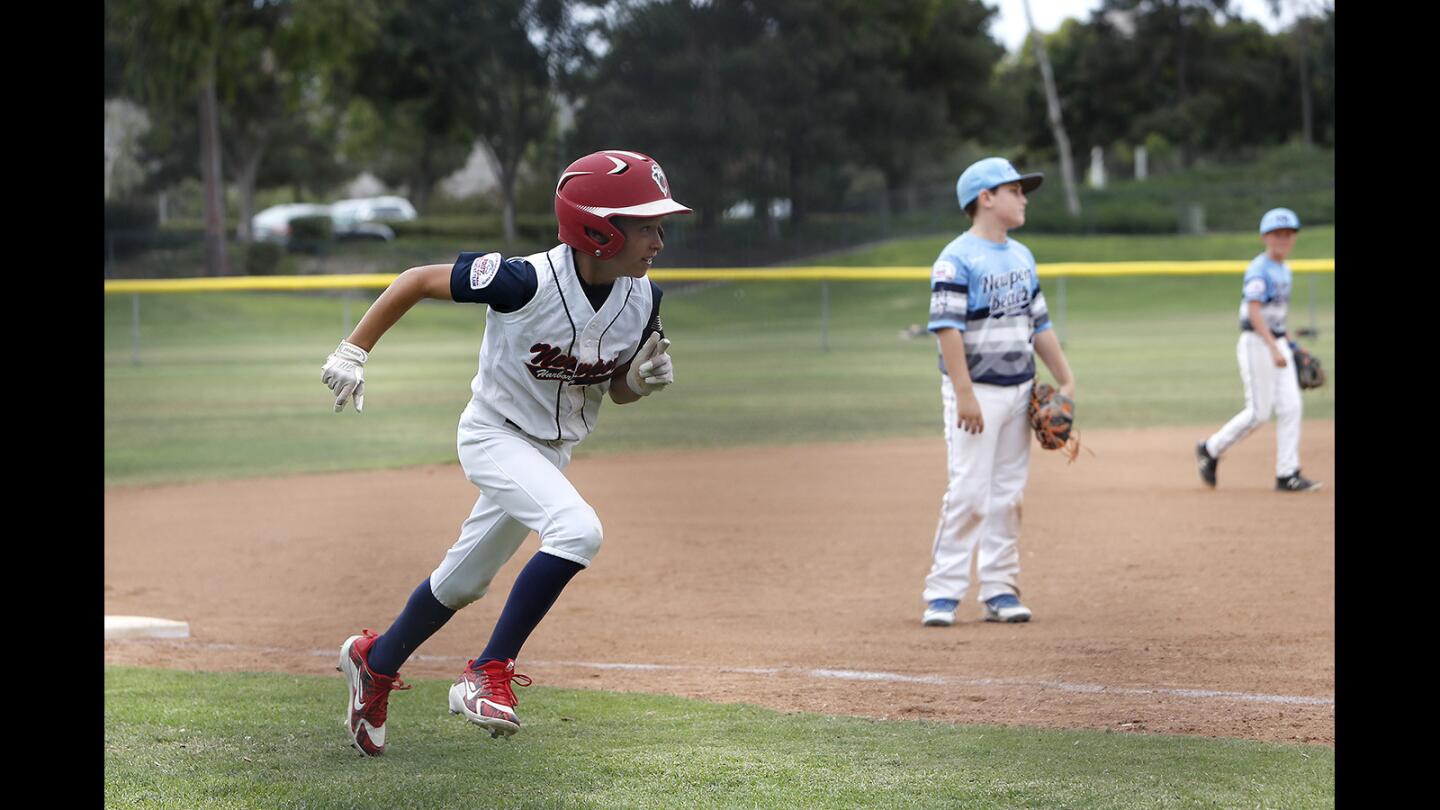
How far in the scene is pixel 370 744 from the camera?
3826 mm

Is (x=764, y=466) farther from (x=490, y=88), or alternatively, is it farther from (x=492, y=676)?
(x=490, y=88)

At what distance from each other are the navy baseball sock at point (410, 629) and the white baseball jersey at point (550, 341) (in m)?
0.45

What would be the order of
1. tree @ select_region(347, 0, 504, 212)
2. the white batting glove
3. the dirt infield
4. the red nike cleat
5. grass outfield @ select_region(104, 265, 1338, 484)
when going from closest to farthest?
the red nike cleat
the white batting glove
the dirt infield
grass outfield @ select_region(104, 265, 1338, 484)
tree @ select_region(347, 0, 504, 212)

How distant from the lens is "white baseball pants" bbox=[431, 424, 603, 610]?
3633 millimetres

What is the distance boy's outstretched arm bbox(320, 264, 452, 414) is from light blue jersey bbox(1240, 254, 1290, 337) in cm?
615

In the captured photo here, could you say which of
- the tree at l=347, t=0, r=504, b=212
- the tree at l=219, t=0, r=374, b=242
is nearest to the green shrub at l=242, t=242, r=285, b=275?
the tree at l=219, t=0, r=374, b=242

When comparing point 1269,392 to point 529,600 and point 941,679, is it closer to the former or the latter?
point 941,679

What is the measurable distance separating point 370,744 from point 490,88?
25377mm

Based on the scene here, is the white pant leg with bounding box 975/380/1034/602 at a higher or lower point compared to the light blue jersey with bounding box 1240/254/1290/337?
lower

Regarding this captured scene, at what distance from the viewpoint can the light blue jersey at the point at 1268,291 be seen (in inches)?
340

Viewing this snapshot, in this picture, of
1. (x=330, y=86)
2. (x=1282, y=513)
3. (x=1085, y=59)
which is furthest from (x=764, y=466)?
(x=1085, y=59)

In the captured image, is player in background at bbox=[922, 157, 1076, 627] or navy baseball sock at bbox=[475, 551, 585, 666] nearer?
navy baseball sock at bbox=[475, 551, 585, 666]

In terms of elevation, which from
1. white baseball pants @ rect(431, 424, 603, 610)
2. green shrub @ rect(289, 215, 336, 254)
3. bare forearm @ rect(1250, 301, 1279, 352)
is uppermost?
green shrub @ rect(289, 215, 336, 254)

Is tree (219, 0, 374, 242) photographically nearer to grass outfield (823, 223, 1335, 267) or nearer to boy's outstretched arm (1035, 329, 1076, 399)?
grass outfield (823, 223, 1335, 267)
